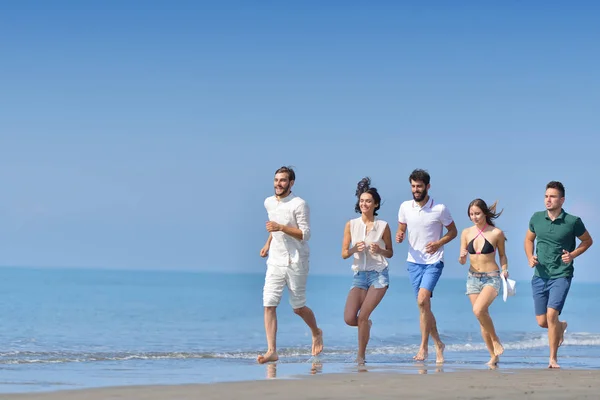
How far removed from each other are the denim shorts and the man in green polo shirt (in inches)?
16.9

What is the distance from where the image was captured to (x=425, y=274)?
12.2 metres

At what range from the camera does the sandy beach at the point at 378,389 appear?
27.6 ft

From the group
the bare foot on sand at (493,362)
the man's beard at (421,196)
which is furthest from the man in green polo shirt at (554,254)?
the man's beard at (421,196)

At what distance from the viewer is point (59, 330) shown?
22781mm

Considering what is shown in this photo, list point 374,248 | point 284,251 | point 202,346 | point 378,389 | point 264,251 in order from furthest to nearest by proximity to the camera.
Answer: point 202,346 → point 264,251 → point 374,248 → point 284,251 → point 378,389

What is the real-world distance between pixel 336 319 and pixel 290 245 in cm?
1794

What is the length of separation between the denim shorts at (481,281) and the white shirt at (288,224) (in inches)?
77.7

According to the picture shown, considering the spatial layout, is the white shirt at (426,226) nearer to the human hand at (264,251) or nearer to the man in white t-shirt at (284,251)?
the man in white t-shirt at (284,251)

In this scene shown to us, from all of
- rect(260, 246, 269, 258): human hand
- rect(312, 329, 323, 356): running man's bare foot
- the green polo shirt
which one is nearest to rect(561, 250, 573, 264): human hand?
the green polo shirt

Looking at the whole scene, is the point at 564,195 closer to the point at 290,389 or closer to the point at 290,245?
the point at 290,245

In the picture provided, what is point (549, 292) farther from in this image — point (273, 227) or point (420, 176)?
point (273, 227)

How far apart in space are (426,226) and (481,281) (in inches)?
36.6

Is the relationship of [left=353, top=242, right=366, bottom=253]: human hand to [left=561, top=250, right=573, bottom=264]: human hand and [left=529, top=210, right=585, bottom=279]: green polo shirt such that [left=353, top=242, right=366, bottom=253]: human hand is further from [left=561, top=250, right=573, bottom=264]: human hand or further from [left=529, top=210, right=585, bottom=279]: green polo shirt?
[left=561, top=250, right=573, bottom=264]: human hand

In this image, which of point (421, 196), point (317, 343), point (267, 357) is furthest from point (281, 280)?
point (421, 196)
